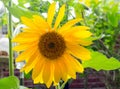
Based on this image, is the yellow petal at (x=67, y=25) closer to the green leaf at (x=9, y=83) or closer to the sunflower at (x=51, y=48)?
the sunflower at (x=51, y=48)

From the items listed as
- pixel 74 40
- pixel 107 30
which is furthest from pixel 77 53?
pixel 107 30

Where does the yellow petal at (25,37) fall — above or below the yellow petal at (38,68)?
above

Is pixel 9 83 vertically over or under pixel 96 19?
under

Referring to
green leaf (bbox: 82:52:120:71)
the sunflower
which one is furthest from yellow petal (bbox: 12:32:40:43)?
green leaf (bbox: 82:52:120:71)

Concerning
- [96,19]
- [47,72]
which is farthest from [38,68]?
[96,19]

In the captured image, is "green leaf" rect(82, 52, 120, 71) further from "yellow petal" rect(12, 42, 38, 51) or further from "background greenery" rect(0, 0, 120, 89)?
"yellow petal" rect(12, 42, 38, 51)

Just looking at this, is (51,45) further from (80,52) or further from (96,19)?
(96,19)

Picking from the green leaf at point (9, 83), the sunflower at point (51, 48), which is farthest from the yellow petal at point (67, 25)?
the green leaf at point (9, 83)

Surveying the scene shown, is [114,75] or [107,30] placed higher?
[107,30]

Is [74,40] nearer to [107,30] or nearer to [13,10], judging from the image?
[13,10]
